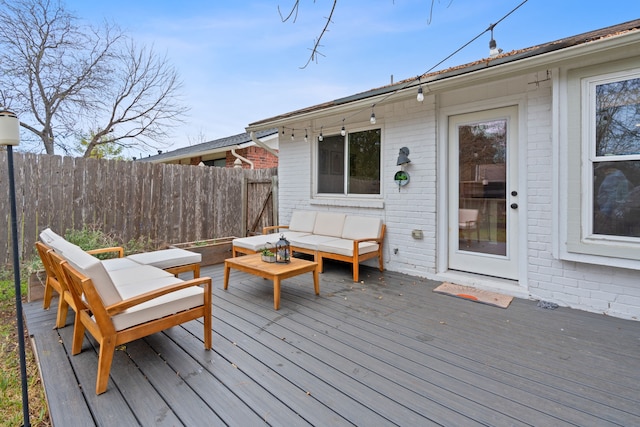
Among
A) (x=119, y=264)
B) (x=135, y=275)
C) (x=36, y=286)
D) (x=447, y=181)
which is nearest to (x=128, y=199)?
(x=36, y=286)

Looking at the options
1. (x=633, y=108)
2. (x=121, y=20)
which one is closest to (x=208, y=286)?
(x=633, y=108)

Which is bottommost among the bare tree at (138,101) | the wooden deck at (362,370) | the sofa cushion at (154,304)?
the wooden deck at (362,370)

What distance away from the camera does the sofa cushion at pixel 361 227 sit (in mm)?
5090

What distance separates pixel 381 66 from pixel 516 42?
1835 millimetres

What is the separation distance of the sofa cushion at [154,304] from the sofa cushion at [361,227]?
3069 mm

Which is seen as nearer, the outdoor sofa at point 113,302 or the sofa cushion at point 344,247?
the outdoor sofa at point 113,302

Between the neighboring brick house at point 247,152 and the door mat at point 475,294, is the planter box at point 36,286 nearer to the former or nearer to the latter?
the door mat at point 475,294

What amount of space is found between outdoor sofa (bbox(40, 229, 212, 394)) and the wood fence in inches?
91.5

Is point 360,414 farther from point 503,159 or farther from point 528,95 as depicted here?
point 528,95

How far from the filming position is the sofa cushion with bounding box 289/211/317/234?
5957 mm

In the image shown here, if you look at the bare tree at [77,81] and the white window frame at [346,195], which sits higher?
the bare tree at [77,81]

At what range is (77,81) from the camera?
9.50m

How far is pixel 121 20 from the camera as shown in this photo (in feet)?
30.8

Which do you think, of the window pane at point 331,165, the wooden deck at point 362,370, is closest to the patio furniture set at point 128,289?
the wooden deck at point 362,370
